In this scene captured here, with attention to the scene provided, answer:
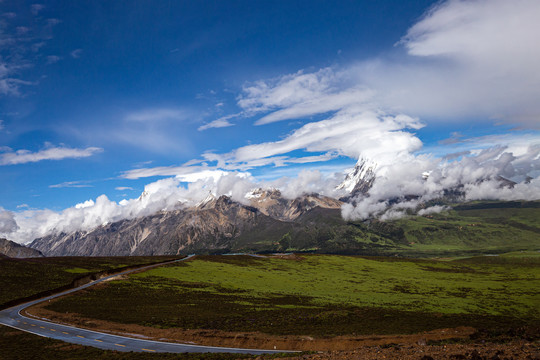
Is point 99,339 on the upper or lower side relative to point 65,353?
lower

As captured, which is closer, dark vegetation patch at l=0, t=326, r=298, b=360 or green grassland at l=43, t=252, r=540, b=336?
dark vegetation patch at l=0, t=326, r=298, b=360

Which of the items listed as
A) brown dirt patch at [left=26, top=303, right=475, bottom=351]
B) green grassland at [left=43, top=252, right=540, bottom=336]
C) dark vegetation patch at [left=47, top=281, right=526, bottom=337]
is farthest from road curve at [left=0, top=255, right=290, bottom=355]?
green grassland at [left=43, top=252, right=540, bottom=336]

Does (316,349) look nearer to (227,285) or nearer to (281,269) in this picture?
(227,285)

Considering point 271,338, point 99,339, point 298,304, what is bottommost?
point 298,304

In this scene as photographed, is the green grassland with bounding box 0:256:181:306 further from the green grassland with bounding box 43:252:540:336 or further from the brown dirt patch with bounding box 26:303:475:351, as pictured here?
the brown dirt patch with bounding box 26:303:475:351

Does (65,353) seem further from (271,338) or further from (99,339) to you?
(271,338)

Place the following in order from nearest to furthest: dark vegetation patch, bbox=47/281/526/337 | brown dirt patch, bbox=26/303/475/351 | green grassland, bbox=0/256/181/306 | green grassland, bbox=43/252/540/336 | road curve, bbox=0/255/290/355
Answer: road curve, bbox=0/255/290/355
brown dirt patch, bbox=26/303/475/351
dark vegetation patch, bbox=47/281/526/337
green grassland, bbox=43/252/540/336
green grassland, bbox=0/256/181/306

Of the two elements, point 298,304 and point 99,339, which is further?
point 298,304

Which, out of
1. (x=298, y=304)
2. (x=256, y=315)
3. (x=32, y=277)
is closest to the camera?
(x=256, y=315)

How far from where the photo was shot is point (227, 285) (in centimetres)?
11862

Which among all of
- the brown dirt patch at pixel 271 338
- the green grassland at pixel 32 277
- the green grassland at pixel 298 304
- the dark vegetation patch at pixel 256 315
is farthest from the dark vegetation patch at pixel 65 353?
the green grassland at pixel 32 277

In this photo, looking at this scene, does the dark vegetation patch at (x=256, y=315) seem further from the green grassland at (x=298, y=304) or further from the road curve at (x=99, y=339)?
the road curve at (x=99, y=339)

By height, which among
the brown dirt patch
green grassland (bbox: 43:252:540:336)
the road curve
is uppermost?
the road curve

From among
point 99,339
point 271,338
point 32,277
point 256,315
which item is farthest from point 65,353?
point 32,277
